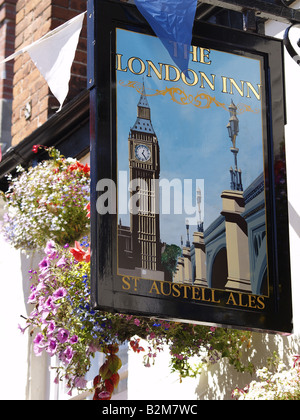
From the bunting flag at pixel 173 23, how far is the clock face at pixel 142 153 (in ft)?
1.52

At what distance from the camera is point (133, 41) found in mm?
5258

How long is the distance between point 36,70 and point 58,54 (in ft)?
11.4

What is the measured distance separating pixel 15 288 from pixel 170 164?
3868 millimetres

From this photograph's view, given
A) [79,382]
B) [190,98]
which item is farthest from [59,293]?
[190,98]

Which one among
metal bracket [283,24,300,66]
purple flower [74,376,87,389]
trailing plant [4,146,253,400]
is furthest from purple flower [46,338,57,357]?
metal bracket [283,24,300,66]

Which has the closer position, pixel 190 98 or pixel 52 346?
pixel 190 98

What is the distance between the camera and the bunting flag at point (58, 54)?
6.22m

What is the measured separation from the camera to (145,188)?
16.7ft

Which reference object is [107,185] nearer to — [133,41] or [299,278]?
[133,41]

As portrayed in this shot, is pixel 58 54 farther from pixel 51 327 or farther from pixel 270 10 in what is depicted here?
pixel 51 327

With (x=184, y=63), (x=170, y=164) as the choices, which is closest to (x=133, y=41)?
(x=184, y=63)

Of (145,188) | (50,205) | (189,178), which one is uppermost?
(50,205)

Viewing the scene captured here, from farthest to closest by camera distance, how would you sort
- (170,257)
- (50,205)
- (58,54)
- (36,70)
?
(36,70) → (50,205) → (58,54) → (170,257)

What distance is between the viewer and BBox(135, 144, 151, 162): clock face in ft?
16.8
